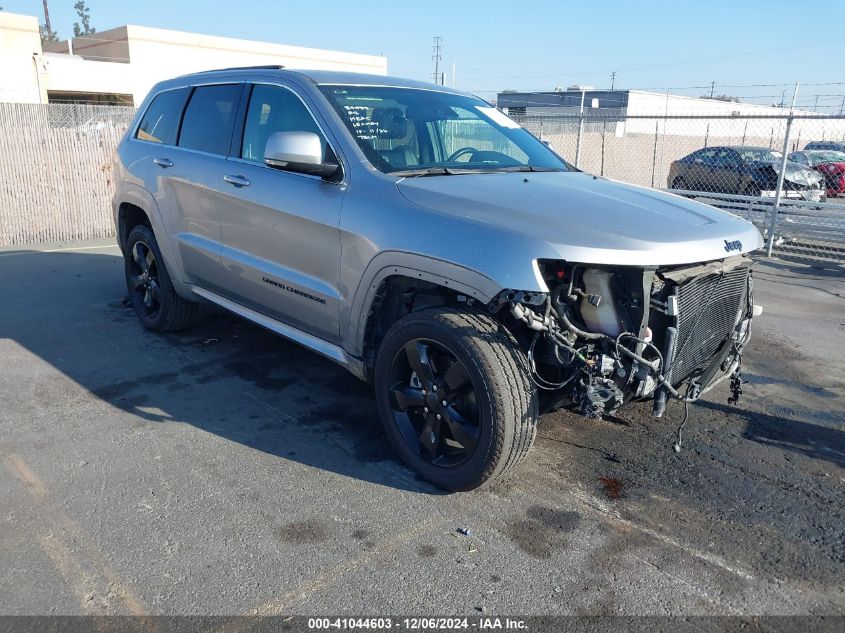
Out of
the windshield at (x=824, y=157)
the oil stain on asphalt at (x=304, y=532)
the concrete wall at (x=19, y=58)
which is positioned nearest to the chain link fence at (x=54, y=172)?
the oil stain on asphalt at (x=304, y=532)

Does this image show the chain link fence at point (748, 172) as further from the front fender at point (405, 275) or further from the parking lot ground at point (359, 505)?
the front fender at point (405, 275)

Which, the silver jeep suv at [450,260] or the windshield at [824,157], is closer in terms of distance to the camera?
the silver jeep suv at [450,260]

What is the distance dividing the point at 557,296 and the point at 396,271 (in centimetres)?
83

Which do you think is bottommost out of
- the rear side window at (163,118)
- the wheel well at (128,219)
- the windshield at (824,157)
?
the windshield at (824,157)

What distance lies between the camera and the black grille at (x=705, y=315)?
11.0 ft

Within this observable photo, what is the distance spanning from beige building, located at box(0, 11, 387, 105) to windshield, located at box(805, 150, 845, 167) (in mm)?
15294

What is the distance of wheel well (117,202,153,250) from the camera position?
20.0 feet

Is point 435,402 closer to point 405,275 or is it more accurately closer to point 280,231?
point 405,275

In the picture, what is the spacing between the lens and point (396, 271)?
355 centimetres

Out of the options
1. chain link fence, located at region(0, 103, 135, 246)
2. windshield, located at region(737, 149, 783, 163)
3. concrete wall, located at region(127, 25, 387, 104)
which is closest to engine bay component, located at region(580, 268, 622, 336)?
A: chain link fence, located at region(0, 103, 135, 246)

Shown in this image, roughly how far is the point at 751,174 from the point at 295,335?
13.7 m

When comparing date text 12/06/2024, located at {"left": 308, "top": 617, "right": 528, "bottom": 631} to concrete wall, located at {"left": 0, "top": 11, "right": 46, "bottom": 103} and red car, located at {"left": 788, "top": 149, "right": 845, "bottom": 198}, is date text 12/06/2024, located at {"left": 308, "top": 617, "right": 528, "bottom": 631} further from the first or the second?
concrete wall, located at {"left": 0, "top": 11, "right": 46, "bottom": 103}

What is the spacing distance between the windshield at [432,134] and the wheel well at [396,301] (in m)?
0.62

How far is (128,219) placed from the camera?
6.19 m
